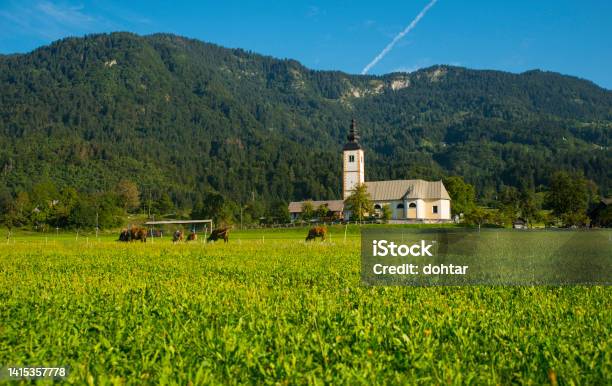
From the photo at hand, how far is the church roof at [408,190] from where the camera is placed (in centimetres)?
14450

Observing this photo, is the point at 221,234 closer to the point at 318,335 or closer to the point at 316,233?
the point at 316,233

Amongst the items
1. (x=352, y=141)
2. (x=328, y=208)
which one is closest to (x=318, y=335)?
(x=328, y=208)

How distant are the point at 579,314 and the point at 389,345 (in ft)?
13.2

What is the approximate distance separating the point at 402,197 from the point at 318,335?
143302mm

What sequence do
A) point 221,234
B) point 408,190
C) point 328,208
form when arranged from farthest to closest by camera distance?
1. point 328,208
2. point 408,190
3. point 221,234

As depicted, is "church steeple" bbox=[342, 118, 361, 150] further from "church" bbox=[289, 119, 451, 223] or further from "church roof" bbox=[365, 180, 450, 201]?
"church roof" bbox=[365, 180, 450, 201]

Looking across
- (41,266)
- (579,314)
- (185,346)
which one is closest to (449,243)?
(579,314)

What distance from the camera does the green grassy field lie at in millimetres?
6559

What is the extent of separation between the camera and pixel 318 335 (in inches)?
316

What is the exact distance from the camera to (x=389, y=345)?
309 inches

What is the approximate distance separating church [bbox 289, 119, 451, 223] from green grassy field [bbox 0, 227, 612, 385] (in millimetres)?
124946

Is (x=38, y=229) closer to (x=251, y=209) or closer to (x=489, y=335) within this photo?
(x=251, y=209)

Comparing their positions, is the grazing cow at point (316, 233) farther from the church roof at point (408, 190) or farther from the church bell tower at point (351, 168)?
the church bell tower at point (351, 168)

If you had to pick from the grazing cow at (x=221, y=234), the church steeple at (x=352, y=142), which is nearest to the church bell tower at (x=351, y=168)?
the church steeple at (x=352, y=142)
